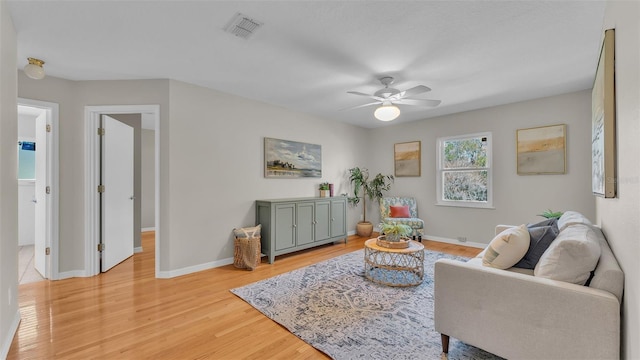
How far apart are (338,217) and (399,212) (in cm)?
123

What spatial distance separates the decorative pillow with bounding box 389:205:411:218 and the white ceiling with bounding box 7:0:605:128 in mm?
2386

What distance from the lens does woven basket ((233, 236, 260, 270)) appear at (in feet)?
11.6

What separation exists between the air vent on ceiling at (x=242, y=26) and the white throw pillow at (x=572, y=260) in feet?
8.31

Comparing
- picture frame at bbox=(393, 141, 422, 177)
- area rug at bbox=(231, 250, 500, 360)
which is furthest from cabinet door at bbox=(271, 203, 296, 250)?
picture frame at bbox=(393, 141, 422, 177)

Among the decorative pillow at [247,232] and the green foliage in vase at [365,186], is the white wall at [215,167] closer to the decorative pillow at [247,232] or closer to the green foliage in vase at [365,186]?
the decorative pillow at [247,232]

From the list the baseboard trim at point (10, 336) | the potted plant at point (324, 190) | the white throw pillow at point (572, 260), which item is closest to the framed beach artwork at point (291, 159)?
the potted plant at point (324, 190)

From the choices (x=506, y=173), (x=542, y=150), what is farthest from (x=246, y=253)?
(x=542, y=150)

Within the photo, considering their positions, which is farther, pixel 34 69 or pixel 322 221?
pixel 322 221

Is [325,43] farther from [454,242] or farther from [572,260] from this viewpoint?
[454,242]

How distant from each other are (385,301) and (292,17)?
2.61 m

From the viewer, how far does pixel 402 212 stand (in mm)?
5180

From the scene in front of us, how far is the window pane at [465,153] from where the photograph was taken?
465cm

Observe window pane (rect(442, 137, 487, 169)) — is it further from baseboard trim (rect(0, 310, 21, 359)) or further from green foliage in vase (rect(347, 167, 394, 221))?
baseboard trim (rect(0, 310, 21, 359))

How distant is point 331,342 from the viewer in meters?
1.95
